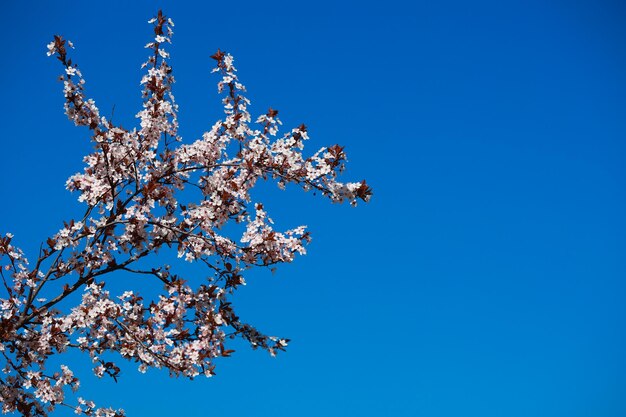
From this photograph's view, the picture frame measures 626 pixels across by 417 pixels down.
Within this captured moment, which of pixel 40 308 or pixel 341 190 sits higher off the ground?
pixel 341 190

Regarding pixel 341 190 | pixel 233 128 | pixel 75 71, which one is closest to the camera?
pixel 341 190

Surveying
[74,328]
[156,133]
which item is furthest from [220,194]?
[74,328]

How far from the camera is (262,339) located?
8922 mm

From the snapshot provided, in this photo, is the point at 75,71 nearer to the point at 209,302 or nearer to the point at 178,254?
the point at 178,254

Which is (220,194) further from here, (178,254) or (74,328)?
(74,328)

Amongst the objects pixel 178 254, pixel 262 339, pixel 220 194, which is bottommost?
pixel 262 339

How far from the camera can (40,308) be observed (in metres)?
8.83

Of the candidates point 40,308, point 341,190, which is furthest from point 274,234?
point 40,308

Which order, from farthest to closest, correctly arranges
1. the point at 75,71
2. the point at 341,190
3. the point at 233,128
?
the point at 233,128 < the point at 75,71 < the point at 341,190

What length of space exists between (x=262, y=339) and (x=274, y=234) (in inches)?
59.4

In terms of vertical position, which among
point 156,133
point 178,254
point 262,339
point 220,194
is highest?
point 156,133

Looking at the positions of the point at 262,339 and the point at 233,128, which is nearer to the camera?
the point at 262,339

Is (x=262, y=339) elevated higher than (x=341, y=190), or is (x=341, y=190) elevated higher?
(x=341, y=190)

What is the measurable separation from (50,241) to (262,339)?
10.8ft
